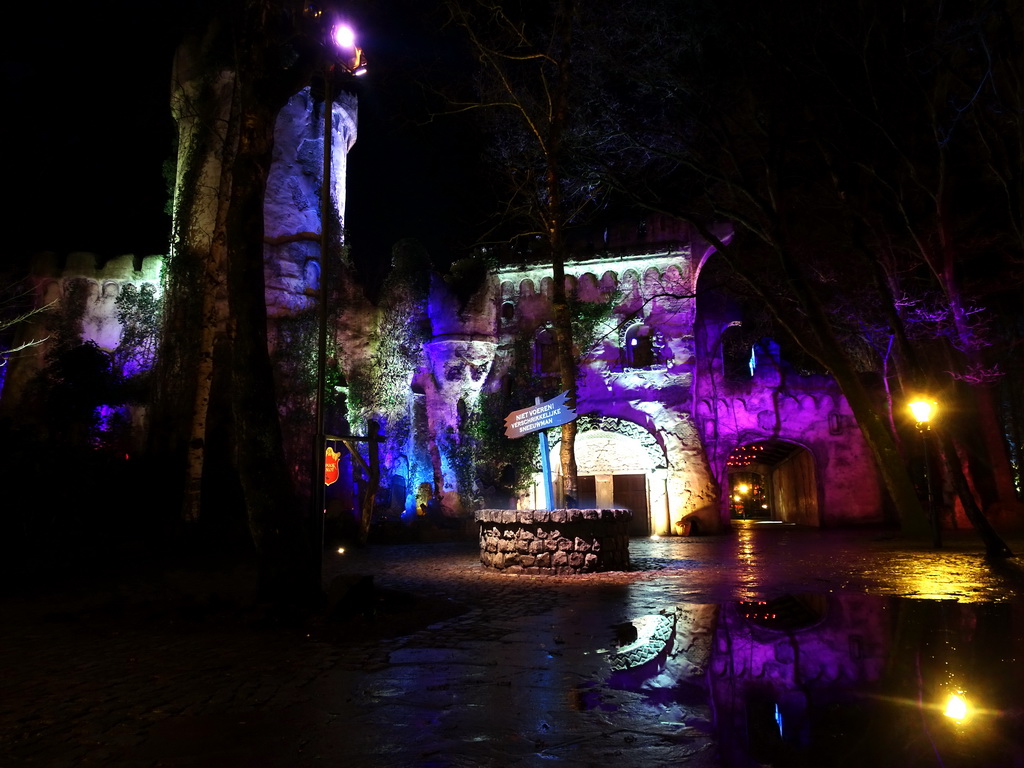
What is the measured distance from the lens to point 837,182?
1561 centimetres

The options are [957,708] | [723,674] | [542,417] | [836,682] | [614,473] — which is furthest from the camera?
[614,473]

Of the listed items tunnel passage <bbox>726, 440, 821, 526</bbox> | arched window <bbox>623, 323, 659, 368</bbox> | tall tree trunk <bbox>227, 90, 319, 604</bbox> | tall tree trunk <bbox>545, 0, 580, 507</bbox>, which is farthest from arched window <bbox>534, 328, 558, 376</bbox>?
tall tree trunk <bbox>227, 90, 319, 604</bbox>

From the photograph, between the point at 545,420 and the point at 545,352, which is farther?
the point at 545,352

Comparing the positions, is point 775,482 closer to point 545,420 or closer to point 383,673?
point 545,420

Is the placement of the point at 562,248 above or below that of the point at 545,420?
above

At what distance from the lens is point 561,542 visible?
11.4 m

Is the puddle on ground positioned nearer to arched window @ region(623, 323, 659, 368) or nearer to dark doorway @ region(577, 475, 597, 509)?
arched window @ region(623, 323, 659, 368)

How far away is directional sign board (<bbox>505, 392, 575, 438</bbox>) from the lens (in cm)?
1110

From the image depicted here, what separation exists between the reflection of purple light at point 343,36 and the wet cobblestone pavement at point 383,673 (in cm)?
708

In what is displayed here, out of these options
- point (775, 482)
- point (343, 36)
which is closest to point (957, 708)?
point (343, 36)

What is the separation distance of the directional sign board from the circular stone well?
1.48m

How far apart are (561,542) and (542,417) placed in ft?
7.22

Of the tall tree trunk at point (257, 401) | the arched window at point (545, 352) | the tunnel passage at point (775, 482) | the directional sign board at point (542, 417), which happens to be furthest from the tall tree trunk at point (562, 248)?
the tunnel passage at point (775, 482)

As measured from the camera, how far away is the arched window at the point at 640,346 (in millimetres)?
22156
